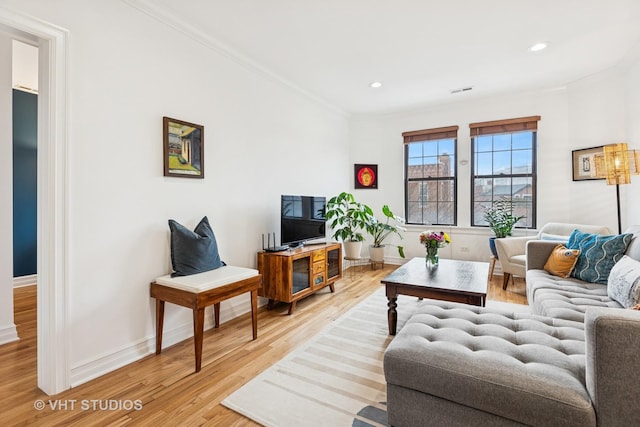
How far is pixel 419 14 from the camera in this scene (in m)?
2.56

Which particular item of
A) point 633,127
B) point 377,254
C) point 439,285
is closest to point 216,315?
point 439,285

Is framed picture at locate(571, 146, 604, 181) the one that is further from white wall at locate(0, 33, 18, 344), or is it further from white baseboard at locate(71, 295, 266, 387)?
white wall at locate(0, 33, 18, 344)

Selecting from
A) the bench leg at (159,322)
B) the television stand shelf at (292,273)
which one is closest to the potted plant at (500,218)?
the television stand shelf at (292,273)

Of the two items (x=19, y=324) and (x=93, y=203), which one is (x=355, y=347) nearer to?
(x=93, y=203)

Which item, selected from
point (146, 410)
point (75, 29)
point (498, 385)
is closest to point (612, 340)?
point (498, 385)

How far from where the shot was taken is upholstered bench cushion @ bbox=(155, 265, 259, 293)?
2.16 metres

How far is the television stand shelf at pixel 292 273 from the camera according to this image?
125 inches

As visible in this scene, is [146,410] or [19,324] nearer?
[146,410]

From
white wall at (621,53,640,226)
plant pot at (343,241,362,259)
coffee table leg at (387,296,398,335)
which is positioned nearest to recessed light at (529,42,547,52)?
white wall at (621,53,640,226)

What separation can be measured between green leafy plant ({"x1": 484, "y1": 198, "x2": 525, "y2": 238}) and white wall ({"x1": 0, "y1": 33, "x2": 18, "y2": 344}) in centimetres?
549

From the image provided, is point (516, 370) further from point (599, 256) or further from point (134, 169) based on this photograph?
point (134, 169)

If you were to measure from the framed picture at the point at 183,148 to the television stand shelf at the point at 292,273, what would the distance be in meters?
1.13

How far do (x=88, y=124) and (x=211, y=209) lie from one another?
1.13 metres

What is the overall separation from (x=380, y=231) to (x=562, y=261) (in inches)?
109
